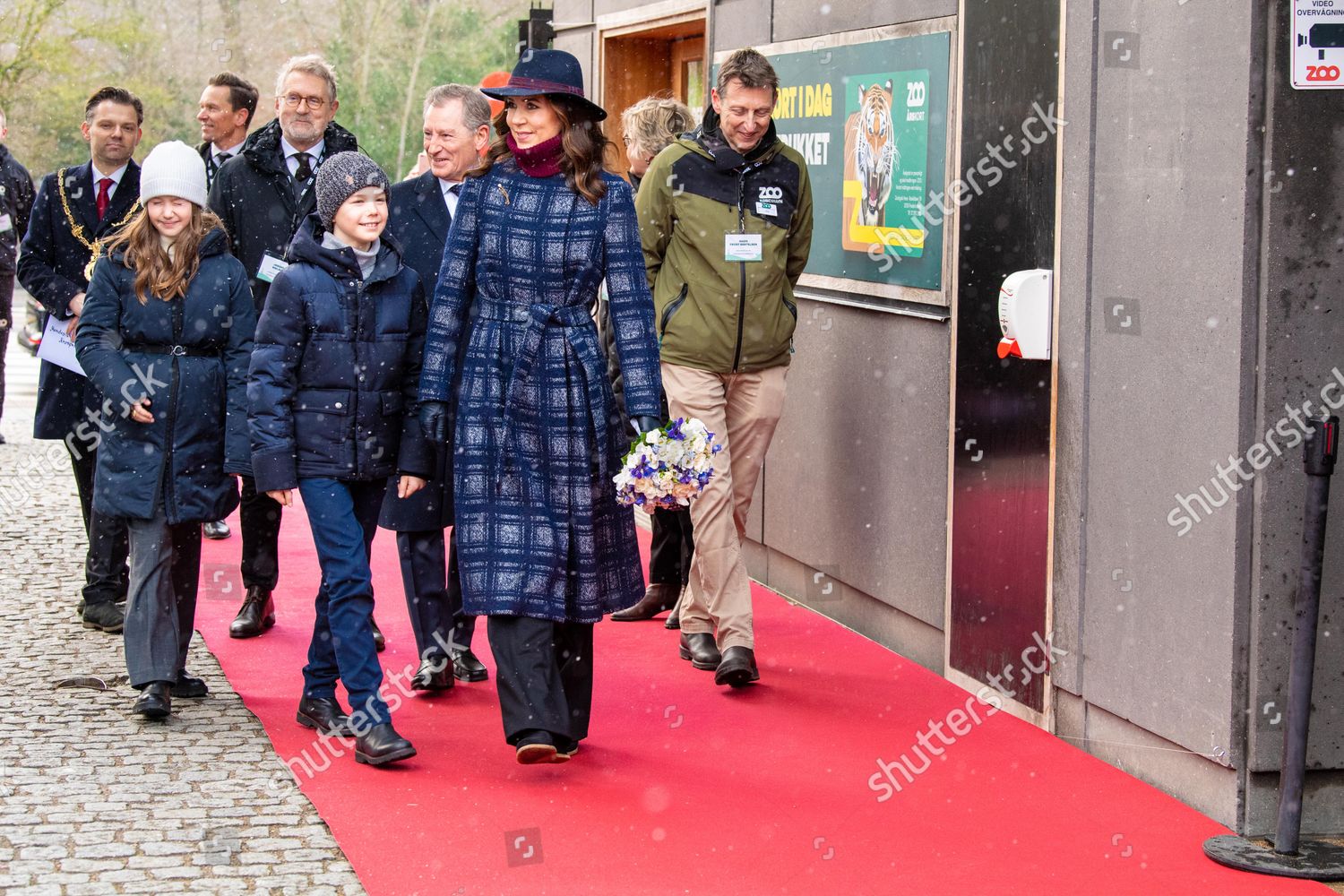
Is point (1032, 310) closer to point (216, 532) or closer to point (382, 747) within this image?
point (382, 747)

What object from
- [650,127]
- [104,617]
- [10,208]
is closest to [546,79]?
[650,127]

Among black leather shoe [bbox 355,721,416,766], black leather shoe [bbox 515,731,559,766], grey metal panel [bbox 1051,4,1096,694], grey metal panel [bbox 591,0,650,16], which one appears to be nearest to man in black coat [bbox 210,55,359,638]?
black leather shoe [bbox 355,721,416,766]

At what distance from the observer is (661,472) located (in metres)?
5.29

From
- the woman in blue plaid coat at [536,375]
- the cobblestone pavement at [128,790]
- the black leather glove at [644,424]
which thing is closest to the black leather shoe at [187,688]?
the cobblestone pavement at [128,790]

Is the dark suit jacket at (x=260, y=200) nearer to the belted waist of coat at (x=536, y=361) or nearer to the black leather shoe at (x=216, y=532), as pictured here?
the belted waist of coat at (x=536, y=361)

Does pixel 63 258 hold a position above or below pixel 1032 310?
above

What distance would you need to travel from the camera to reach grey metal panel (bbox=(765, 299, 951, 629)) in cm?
689

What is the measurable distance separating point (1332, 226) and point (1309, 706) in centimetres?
129

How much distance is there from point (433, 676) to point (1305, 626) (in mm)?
3125

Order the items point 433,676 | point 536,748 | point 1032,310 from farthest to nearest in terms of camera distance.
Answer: point 433,676, point 1032,310, point 536,748

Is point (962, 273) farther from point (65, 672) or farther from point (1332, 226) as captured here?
point (65, 672)

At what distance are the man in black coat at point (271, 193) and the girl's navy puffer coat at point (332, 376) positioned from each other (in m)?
1.63

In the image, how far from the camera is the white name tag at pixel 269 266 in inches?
286

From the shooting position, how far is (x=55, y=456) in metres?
13.0
